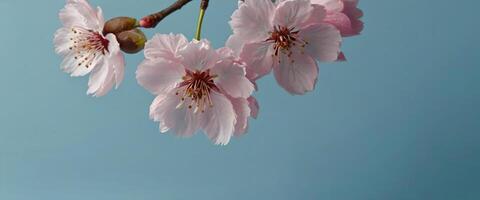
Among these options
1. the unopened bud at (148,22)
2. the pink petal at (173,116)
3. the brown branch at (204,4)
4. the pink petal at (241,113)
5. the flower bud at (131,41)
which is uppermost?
the brown branch at (204,4)

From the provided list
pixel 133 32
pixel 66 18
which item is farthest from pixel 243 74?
pixel 66 18

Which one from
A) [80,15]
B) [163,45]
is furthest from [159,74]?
[80,15]

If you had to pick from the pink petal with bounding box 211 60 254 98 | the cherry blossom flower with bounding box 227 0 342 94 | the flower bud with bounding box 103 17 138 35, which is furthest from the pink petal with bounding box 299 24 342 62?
the flower bud with bounding box 103 17 138 35

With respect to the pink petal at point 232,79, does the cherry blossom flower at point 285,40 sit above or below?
above

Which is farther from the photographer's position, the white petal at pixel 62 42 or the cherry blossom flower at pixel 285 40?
the white petal at pixel 62 42

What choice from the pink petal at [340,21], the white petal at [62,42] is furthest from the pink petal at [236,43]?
the white petal at [62,42]

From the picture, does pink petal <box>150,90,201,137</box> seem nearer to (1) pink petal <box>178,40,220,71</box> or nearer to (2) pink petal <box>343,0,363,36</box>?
(1) pink petal <box>178,40,220,71</box>

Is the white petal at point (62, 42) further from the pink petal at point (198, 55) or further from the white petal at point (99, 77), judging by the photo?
the pink petal at point (198, 55)

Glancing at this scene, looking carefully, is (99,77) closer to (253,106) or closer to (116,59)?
(116,59)
